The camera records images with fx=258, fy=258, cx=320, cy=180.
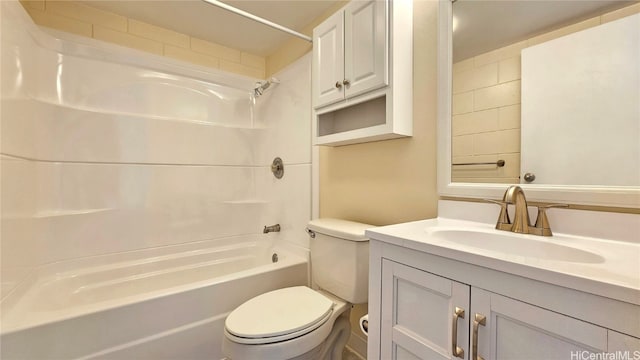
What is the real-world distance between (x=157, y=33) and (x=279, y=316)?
217 cm

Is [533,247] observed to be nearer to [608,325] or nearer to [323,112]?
[608,325]

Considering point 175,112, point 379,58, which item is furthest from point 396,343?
point 175,112

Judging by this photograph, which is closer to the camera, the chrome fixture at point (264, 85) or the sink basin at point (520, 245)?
the sink basin at point (520, 245)

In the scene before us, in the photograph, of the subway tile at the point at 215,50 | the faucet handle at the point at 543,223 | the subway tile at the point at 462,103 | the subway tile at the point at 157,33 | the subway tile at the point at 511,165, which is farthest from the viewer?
the subway tile at the point at 215,50

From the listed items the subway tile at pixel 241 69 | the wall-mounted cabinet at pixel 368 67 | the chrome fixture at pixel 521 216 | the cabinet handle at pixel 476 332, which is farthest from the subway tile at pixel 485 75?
the subway tile at pixel 241 69

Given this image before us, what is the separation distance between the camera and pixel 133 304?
1.13m

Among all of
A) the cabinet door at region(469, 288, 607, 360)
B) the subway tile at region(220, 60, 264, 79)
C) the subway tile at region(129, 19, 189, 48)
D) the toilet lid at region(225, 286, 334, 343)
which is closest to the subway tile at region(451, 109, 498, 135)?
the cabinet door at region(469, 288, 607, 360)

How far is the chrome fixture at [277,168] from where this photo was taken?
6.89 feet

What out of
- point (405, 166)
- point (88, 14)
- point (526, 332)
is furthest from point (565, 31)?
point (88, 14)

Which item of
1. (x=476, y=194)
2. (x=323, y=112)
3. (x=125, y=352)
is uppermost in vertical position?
(x=323, y=112)

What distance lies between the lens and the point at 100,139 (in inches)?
67.3

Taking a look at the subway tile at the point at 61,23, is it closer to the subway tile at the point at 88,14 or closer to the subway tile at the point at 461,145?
the subway tile at the point at 88,14

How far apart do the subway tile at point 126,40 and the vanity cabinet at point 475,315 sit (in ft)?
7.08

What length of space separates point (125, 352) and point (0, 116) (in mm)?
1096
